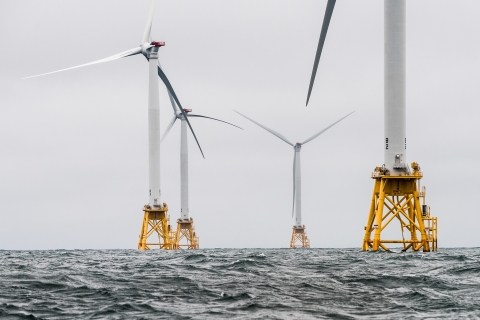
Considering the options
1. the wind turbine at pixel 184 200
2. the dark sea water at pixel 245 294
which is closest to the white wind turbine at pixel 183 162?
the wind turbine at pixel 184 200

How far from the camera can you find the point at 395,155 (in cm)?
6228

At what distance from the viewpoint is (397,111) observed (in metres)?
62.6

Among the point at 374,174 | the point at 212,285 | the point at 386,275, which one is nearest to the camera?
the point at 212,285

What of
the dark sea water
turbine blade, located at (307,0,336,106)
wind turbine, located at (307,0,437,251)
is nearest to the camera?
the dark sea water

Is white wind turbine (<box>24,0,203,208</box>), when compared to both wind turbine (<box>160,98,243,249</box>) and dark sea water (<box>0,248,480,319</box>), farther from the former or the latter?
dark sea water (<box>0,248,480,319</box>)

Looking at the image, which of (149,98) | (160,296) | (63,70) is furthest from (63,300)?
(149,98)

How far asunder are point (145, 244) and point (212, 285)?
99729 mm

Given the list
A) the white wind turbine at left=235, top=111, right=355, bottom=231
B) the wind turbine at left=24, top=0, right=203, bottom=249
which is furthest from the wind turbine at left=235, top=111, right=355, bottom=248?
the wind turbine at left=24, top=0, right=203, bottom=249

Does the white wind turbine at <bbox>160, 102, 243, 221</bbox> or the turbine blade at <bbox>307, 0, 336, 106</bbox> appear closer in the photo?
the turbine blade at <bbox>307, 0, 336, 106</bbox>

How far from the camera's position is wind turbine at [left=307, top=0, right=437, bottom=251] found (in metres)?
61.9

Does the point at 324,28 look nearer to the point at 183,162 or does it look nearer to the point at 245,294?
the point at 245,294

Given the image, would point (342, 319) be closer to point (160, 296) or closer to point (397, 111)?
point (160, 296)

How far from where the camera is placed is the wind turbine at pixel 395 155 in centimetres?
6188

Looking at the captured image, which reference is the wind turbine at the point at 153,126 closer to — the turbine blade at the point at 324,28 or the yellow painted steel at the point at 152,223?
the yellow painted steel at the point at 152,223
